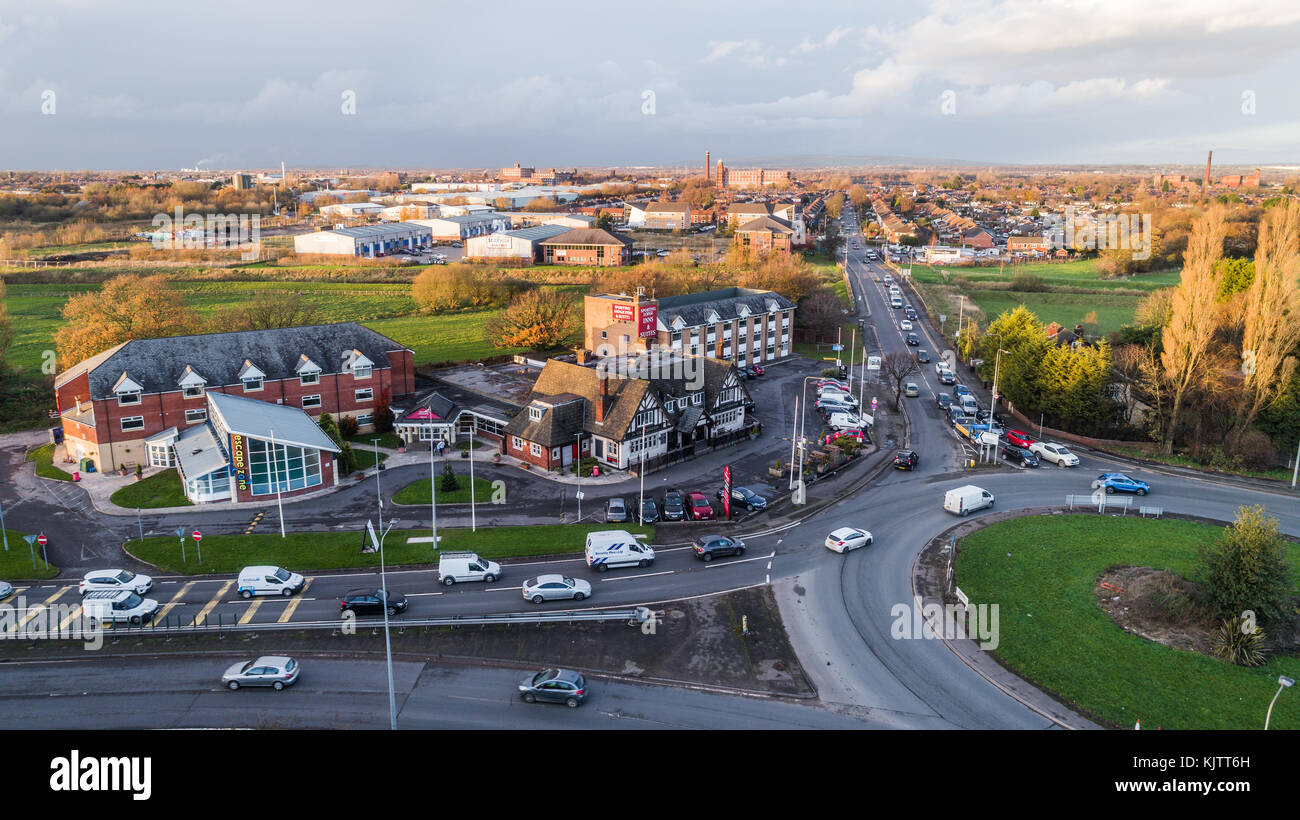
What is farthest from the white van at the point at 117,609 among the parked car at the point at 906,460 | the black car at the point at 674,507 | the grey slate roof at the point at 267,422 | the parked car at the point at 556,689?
the parked car at the point at 906,460

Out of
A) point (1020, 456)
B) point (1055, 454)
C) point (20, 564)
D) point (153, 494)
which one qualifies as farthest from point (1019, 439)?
point (20, 564)

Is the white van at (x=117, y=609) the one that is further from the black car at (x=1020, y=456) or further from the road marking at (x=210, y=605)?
the black car at (x=1020, y=456)

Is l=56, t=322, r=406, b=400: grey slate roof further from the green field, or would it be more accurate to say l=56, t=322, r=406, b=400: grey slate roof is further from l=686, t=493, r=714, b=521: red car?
l=686, t=493, r=714, b=521: red car

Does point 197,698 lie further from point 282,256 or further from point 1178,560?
point 282,256

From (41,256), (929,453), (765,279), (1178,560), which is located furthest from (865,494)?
(41,256)

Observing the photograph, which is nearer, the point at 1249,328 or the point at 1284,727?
the point at 1284,727

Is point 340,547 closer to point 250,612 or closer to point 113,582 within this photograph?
point 250,612

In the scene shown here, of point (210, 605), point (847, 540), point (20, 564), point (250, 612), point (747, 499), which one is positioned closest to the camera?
point (250, 612)
